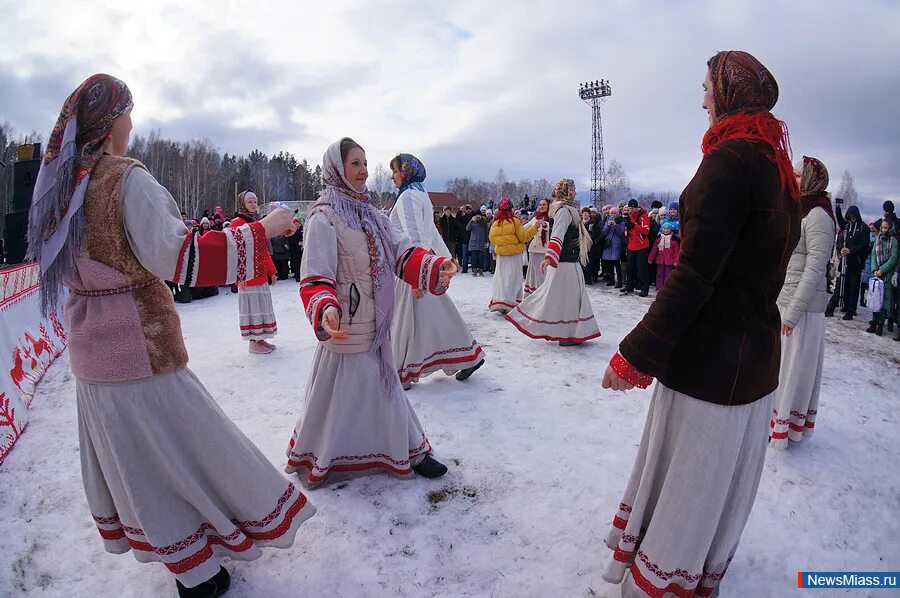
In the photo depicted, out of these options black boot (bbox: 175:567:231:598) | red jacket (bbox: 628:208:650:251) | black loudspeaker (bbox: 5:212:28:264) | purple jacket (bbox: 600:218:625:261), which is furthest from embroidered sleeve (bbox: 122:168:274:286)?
purple jacket (bbox: 600:218:625:261)

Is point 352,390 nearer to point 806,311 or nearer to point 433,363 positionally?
point 433,363

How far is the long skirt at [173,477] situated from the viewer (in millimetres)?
2037

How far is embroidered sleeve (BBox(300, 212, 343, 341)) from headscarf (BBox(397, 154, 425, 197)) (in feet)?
6.84

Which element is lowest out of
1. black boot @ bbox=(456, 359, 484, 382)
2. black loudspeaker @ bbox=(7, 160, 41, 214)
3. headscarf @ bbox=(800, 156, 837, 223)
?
black boot @ bbox=(456, 359, 484, 382)

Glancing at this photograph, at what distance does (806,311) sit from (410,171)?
352cm

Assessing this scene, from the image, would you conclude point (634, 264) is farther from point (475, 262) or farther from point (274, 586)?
point (274, 586)

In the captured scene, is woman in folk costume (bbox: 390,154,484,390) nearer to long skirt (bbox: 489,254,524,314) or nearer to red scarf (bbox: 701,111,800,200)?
red scarf (bbox: 701,111,800,200)

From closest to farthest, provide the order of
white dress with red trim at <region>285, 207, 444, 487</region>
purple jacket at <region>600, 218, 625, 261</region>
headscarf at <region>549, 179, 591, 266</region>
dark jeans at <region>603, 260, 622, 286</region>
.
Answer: white dress with red trim at <region>285, 207, 444, 487</region> → headscarf at <region>549, 179, 591, 266</region> → purple jacket at <region>600, 218, 625, 261</region> → dark jeans at <region>603, 260, 622, 286</region>

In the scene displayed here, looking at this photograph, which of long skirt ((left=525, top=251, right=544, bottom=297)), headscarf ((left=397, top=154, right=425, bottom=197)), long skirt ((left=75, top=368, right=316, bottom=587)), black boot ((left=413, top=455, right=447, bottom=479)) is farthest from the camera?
long skirt ((left=525, top=251, right=544, bottom=297))

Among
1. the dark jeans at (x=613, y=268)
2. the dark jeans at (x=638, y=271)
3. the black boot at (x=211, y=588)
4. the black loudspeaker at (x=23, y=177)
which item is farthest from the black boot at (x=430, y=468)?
the dark jeans at (x=613, y=268)

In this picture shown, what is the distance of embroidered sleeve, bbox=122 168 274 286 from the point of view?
6.15 feet

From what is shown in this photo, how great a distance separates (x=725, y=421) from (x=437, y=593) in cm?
150

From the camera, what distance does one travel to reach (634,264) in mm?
11414

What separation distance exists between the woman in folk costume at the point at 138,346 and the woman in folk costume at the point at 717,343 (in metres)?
1.60
